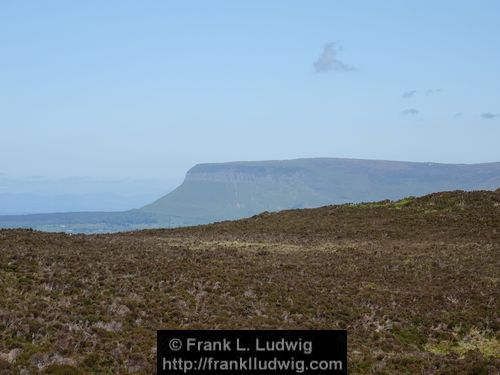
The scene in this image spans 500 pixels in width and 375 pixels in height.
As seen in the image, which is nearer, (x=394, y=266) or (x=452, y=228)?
(x=394, y=266)

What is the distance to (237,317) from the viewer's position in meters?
20.2

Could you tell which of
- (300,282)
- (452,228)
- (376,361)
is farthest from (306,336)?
(452,228)

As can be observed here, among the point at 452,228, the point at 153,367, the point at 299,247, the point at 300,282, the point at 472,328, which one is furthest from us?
the point at 452,228

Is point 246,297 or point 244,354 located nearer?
point 244,354

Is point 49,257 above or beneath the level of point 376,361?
above

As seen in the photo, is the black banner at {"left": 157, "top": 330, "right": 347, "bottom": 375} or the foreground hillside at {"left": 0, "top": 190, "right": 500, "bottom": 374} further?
the foreground hillside at {"left": 0, "top": 190, "right": 500, "bottom": 374}

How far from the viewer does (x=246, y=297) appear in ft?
75.9

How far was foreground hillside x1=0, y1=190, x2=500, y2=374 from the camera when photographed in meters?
16.6

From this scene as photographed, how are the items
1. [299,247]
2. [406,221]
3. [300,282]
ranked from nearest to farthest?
[300,282] → [299,247] → [406,221]

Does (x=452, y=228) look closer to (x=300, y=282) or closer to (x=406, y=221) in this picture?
(x=406, y=221)

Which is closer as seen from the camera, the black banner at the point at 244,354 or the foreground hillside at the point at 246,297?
the black banner at the point at 244,354

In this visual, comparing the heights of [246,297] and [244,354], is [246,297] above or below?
above

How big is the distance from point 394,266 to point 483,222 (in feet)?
60.7

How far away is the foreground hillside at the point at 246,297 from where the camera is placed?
16.6 meters
